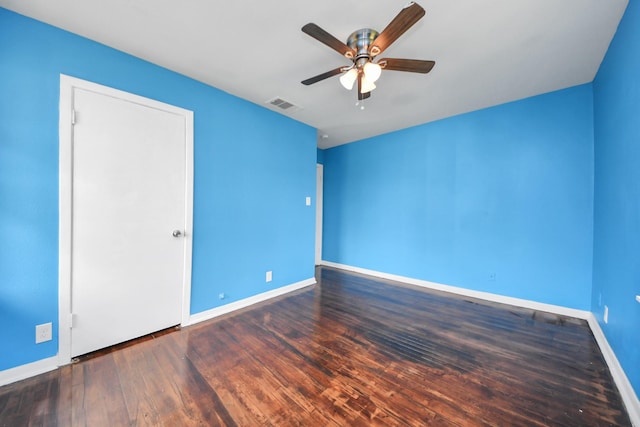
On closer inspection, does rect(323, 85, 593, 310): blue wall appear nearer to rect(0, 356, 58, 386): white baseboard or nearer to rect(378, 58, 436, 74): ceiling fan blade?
rect(378, 58, 436, 74): ceiling fan blade

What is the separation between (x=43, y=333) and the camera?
1.84m

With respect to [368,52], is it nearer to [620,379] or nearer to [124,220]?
[124,220]

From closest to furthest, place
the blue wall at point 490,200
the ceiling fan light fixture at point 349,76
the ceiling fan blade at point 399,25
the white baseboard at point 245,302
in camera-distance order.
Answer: the ceiling fan blade at point 399,25, the ceiling fan light fixture at point 349,76, the white baseboard at point 245,302, the blue wall at point 490,200

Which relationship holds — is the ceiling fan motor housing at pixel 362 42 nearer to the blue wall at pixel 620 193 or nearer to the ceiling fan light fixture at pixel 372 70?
the ceiling fan light fixture at pixel 372 70

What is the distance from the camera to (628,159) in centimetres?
176

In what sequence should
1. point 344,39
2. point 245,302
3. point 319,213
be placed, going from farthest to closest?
1. point 319,213
2. point 245,302
3. point 344,39

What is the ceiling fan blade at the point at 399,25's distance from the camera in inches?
53.7

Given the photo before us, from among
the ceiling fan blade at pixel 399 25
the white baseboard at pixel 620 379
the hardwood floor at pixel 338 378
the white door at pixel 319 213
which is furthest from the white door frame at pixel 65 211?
the white door at pixel 319 213

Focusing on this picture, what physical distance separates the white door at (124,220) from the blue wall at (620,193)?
3.71 m

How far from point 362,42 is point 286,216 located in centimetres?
244

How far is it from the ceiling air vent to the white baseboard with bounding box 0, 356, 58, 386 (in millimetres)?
3266

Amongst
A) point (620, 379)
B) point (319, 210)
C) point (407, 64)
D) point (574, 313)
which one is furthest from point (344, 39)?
point (574, 313)

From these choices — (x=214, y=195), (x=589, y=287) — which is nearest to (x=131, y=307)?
(x=214, y=195)

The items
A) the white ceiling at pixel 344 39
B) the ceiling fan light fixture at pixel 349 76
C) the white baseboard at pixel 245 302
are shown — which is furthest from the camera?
the white baseboard at pixel 245 302
